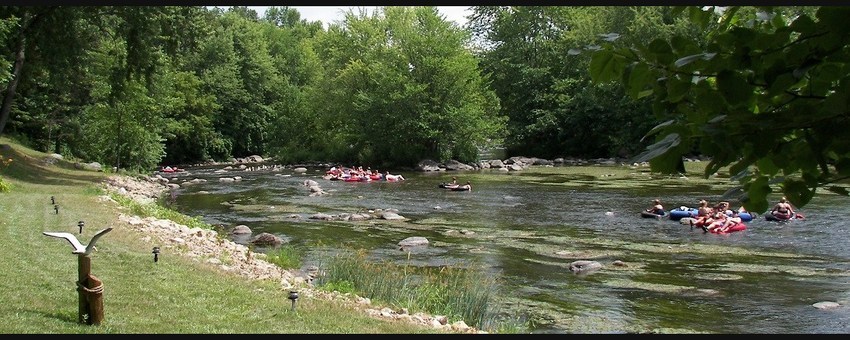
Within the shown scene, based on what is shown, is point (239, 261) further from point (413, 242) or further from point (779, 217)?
point (779, 217)

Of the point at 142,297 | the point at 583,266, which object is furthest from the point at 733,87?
the point at 583,266

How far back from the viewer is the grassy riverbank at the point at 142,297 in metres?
8.12

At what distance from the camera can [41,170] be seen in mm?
29391

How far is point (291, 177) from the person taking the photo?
4209 cm

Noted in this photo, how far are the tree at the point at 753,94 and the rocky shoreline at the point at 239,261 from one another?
24.3 ft

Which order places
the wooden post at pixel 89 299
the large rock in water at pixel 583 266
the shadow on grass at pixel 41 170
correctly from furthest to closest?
the shadow on grass at pixel 41 170
the large rock in water at pixel 583 266
the wooden post at pixel 89 299

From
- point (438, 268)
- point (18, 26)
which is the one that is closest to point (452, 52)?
point (18, 26)

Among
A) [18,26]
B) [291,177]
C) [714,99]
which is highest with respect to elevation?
[18,26]

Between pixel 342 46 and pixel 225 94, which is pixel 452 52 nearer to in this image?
pixel 342 46

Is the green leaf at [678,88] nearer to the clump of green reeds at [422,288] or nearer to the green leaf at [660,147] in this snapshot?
the green leaf at [660,147]

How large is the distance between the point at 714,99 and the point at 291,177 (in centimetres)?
4063

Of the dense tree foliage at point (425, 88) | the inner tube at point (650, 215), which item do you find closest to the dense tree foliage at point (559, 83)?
the dense tree foliage at point (425, 88)

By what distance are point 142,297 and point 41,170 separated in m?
23.0

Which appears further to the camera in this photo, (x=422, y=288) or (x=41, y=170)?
(x=41, y=170)
